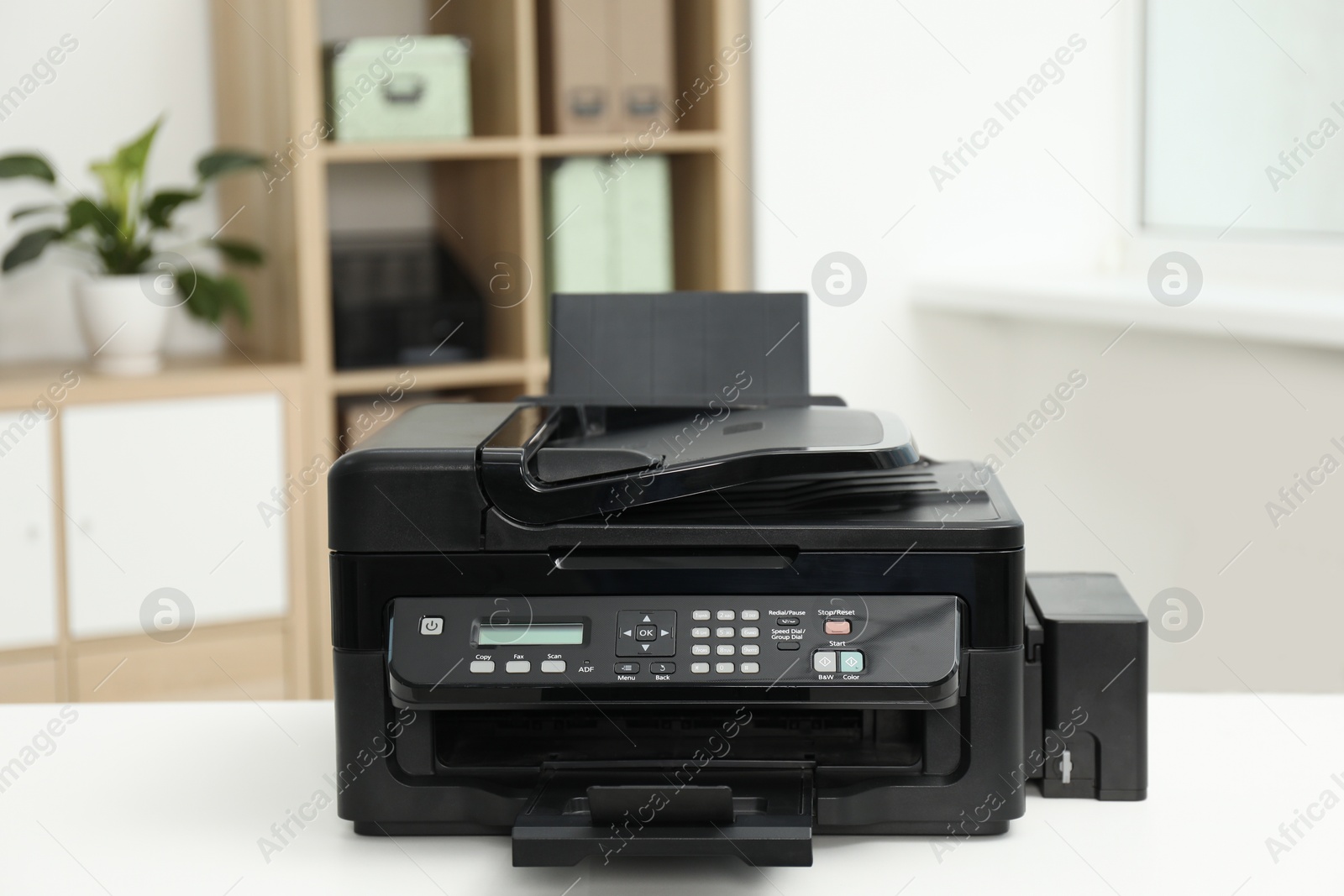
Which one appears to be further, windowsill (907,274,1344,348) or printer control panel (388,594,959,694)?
windowsill (907,274,1344,348)

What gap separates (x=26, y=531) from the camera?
8.19 feet

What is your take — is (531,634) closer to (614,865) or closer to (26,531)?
(614,865)

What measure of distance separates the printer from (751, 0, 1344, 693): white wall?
1505 millimetres

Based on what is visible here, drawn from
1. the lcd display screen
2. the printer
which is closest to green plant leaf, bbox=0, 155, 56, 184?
the printer

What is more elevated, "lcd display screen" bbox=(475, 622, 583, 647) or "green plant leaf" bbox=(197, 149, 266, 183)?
"green plant leaf" bbox=(197, 149, 266, 183)

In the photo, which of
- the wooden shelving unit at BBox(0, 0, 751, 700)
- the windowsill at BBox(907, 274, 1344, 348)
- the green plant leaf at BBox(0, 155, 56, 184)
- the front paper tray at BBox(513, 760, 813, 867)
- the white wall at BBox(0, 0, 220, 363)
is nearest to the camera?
the front paper tray at BBox(513, 760, 813, 867)

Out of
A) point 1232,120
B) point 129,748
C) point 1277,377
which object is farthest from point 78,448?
point 1232,120

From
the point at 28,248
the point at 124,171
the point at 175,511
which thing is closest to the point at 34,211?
the point at 28,248

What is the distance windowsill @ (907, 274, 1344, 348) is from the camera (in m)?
2.18

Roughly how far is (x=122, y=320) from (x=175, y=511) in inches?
15.3

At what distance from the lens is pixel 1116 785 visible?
3.69 ft

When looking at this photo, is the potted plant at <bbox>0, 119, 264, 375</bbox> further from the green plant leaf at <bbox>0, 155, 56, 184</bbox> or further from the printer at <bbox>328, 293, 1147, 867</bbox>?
the printer at <bbox>328, 293, 1147, 867</bbox>

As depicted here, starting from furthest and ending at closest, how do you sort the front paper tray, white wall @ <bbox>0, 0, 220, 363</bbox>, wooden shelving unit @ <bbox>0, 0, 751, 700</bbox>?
white wall @ <bbox>0, 0, 220, 363</bbox> < wooden shelving unit @ <bbox>0, 0, 751, 700</bbox> < the front paper tray

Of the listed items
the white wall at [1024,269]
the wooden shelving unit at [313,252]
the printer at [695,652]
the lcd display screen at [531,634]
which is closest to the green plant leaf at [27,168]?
the wooden shelving unit at [313,252]
